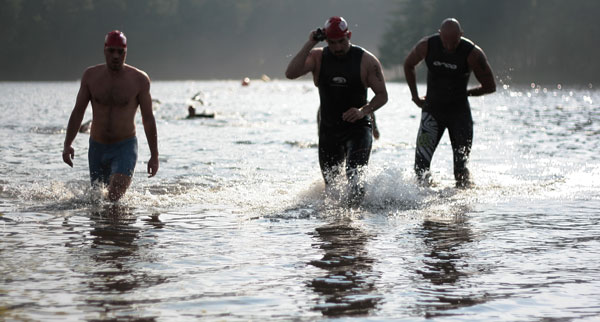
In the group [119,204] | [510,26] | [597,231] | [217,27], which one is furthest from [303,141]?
[217,27]

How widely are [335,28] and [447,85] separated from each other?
2210 millimetres

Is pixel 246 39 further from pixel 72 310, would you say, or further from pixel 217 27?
pixel 72 310

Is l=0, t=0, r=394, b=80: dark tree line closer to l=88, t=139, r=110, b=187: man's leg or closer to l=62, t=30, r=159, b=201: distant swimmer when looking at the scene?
l=88, t=139, r=110, b=187: man's leg

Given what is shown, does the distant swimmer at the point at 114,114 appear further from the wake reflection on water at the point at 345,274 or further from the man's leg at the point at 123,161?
the wake reflection on water at the point at 345,274

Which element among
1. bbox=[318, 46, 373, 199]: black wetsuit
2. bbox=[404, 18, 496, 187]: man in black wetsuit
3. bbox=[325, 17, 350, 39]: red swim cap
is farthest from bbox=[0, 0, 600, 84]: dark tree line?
bbox=[325, 17, 350, 39]: red swim cap

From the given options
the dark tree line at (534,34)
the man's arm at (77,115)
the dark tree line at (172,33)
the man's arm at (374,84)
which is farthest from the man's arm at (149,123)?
the dark tree line at (172,33)

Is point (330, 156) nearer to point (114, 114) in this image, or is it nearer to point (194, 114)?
point (114, 114)

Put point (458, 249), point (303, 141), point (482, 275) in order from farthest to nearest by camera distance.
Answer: point (303, 141), point (458, 249), point (482, 275)

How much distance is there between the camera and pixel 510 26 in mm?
103938

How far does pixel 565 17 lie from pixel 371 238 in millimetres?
92445

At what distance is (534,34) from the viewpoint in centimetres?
9969

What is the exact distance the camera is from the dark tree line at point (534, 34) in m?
92.6

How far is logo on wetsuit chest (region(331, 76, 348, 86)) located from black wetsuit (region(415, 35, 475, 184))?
5.53 feet

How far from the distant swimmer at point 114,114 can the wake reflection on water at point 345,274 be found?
2037 millimetres
